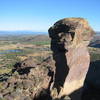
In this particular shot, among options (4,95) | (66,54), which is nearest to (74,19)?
(66,54)

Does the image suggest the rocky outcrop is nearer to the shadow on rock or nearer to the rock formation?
the rock formation

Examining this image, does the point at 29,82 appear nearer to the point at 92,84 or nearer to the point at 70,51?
the point at 70,51

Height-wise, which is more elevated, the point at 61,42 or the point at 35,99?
the point at 61,42

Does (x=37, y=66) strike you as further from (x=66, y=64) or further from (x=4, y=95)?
(x=4, y=95)

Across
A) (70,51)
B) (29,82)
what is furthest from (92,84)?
(29,82)

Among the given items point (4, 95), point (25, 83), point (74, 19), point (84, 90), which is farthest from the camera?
point (84, 90)

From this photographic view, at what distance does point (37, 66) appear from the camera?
3850 centimetres

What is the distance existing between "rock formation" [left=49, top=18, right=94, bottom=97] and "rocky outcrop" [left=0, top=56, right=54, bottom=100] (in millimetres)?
1626

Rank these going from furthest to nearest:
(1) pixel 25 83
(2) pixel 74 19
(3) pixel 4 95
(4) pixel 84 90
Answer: (4) pixel 84 90, (2) pixel 74 19, (1) pixel 25 83, (3) pixel 4 95

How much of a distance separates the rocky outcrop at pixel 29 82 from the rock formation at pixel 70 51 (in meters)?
1.63

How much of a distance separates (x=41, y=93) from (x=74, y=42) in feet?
33.2

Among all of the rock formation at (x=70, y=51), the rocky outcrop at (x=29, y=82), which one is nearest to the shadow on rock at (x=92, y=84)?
the rock formation at (x=70, y=51)

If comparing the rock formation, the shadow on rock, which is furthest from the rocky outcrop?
the shadow on rock

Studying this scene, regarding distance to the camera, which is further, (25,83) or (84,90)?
(84,90)
